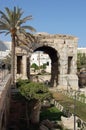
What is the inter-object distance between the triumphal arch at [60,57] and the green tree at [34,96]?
18079mm

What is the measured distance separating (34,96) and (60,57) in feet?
76.1

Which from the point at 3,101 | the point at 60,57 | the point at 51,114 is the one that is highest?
the point at 60,57

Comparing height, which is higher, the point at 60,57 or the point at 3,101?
the point at 60,57

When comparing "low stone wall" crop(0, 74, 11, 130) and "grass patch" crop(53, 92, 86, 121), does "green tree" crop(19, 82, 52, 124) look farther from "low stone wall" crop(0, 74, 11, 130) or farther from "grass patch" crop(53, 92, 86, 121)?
"low stone wall" crop(0, 74, 11, 130)

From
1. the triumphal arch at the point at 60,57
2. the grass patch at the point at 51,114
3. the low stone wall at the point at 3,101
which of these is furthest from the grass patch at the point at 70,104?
the low stone wall at the point at 3,101

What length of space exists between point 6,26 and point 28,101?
1246 cm

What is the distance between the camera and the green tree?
25.9 metres

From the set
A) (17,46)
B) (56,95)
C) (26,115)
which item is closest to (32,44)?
(17,46)

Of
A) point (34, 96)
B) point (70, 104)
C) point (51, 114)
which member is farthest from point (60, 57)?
point (34, 96)

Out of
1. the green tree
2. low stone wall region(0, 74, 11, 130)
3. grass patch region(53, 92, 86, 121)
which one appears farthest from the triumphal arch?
low stone wall region(0, 74, 11, 130)

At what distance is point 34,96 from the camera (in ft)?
84.8

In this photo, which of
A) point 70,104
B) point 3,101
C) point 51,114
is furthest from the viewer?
point 70,104

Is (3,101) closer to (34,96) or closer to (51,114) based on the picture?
(34,96)

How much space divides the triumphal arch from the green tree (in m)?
18.1
